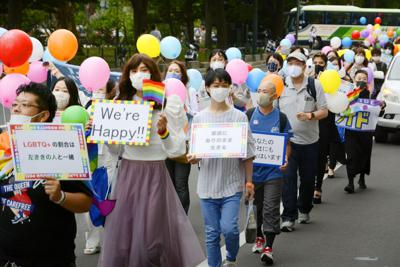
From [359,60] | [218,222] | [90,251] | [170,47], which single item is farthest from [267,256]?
[359,60]

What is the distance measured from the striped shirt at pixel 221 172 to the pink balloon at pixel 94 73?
1.23 metres

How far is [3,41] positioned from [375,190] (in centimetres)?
606

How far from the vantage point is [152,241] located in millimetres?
6098

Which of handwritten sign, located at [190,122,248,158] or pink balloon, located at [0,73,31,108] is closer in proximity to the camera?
handwritten sign, located at [190,122,248,158]

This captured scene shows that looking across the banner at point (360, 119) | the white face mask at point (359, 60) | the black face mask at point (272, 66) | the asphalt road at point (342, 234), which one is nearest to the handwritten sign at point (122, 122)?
the asphalt road at point (342, 234)

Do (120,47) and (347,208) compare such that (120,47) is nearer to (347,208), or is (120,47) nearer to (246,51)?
(246,51)

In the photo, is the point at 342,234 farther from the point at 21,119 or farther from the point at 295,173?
the point at 21,119

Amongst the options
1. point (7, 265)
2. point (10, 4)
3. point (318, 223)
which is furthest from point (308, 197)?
point (10, 4)

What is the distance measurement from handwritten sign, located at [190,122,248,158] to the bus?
53.8 m

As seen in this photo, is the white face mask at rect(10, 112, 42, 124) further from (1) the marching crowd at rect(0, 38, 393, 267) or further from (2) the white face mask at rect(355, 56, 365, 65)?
(2) the white face mask at rect(355, 56, 365, 65)

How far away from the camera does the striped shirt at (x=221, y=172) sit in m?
6.80

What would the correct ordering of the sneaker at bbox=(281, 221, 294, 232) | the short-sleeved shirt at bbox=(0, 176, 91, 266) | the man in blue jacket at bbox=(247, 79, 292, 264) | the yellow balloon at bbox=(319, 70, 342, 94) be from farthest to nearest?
the yellow balloon at bbox=(319, 70, 342, 94), the sneaker at bbox=(281, 221, 294, 232), the man in blue jacket at bbox=(247, 79, 292, 264), the short-sleeved shirt at bbox=(0, 176, 91, 266)

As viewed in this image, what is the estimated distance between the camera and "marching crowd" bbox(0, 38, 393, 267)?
4.38 m

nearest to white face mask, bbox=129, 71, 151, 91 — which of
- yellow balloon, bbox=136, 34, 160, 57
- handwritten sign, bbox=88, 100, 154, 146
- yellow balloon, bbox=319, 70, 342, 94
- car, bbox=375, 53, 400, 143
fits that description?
handwritten sign, bbox=88, 100, 154, 146
